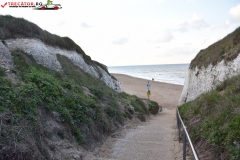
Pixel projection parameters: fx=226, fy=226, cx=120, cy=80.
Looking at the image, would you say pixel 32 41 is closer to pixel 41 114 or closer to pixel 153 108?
pixel 41 114

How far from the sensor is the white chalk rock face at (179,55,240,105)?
44.3ft

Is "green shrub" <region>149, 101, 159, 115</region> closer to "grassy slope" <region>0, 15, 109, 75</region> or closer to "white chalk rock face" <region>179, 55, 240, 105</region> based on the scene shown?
"white chalk rock face" <region>179, 55, 240, 105</region>

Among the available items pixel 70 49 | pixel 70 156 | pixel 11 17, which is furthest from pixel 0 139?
pixel 70 49

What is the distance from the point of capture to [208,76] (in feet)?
56.2

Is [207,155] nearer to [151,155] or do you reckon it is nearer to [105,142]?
[151,155]

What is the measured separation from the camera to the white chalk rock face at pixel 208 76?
13489 millimetres

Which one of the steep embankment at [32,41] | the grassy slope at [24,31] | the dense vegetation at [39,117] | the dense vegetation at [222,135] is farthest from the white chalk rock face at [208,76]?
the grassy slope at [24,31]

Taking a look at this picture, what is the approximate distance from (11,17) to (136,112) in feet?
35.3

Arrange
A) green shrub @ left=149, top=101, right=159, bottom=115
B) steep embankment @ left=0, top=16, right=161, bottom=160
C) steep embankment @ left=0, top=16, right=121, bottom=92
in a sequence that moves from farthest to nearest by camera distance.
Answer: green shrub @ left=149, top=101, right=159, bottom=115 → steep embankment @ left=0, top=16, right=121, bottom=92 → steep embankment @ left=0, top=16, right=161, bottom=160

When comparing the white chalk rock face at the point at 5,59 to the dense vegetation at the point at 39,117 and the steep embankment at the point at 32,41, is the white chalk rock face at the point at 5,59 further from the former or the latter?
the dense vegetation at the point at 39,117

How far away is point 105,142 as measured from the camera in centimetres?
845

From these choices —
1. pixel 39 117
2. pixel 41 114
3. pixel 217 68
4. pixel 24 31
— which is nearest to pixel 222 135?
pixel 39 117

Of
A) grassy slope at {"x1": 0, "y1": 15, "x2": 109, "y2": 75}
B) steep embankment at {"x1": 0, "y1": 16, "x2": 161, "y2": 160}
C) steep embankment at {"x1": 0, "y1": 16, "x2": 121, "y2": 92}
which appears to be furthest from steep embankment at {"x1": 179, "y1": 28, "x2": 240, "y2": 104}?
grassy slope at {"x1": 0, "y1": 15, "x2": 109, "y2": 75}

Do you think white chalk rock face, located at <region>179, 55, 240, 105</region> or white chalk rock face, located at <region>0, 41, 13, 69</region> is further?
white chalk rock face, located at <region>179, 55, 240, 105</region>
